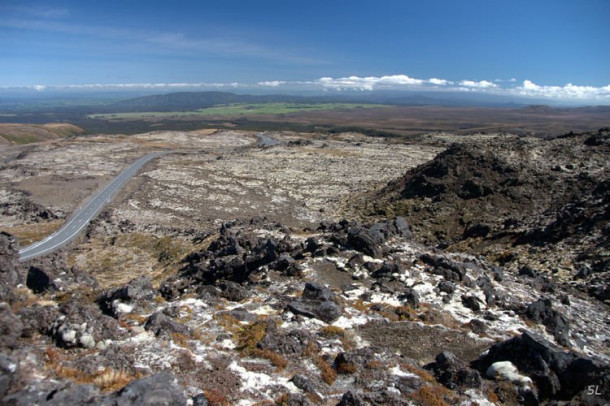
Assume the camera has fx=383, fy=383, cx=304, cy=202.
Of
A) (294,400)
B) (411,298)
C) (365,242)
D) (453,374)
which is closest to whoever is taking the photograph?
(294,400)

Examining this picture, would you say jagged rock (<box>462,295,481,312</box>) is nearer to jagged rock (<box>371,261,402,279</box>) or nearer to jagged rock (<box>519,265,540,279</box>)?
jagged rock (<box>371,261,402,279</box>)

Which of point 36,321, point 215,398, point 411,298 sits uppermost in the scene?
point 36,321

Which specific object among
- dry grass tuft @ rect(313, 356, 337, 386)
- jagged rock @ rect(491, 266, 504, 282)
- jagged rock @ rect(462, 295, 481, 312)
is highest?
dry grass tuft @ rect(313, 356, 337, 386)

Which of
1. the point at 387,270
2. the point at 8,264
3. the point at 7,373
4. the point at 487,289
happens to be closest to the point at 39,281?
the point at 8,264

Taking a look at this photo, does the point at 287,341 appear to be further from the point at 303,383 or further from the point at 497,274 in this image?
the point at 497,274

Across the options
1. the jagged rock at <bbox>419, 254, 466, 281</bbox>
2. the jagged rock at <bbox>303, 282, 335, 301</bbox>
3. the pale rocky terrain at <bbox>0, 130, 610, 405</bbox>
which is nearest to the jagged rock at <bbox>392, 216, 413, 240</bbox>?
the pale rocky terrain at <bbox>0, 130, 610, 405</bbox>

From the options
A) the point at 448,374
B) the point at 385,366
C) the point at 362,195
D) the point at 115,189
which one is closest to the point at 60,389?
the point at 385,366
